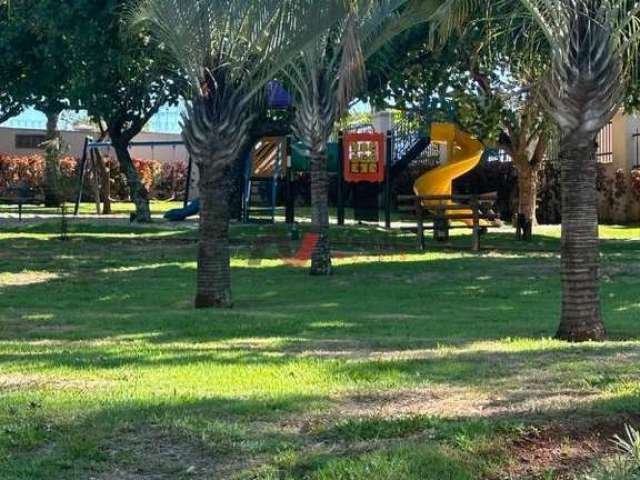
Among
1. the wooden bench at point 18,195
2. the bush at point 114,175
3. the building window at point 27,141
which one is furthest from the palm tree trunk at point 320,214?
the building window at point 27,141

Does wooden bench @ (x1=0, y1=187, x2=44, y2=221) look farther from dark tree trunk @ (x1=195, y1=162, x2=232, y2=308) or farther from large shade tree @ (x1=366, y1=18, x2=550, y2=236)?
dark tree trunk @ (x1=195, y1=162, x2=232, y2=308)

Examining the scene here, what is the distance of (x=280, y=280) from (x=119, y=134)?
42.7ft

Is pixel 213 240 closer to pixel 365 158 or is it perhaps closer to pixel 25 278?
pixel 25 278

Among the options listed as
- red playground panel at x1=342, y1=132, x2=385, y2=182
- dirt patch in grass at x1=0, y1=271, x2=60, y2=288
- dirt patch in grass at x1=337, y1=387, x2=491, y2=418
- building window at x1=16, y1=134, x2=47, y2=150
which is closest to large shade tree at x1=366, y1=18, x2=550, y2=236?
red playground panel at x1=342, y1=132, x2=385, y2=182

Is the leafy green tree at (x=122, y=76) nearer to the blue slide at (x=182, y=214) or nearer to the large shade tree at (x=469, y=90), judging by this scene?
the blue slide at (x=182, y=214)

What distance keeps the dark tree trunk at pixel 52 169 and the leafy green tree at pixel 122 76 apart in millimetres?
8688

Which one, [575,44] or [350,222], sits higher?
[575,44]

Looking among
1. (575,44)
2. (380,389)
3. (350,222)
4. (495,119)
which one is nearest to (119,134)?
(350,222)

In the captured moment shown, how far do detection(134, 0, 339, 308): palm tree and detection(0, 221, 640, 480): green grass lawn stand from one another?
39.9 inches

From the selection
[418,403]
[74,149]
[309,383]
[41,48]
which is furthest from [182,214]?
[74,149]

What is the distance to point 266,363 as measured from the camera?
24.9ft

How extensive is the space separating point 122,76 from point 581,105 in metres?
14.1

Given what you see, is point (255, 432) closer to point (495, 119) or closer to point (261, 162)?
point (495, 119)

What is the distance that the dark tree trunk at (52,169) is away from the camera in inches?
1438
